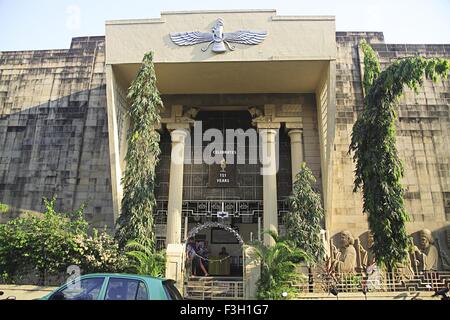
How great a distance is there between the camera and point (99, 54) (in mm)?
20469

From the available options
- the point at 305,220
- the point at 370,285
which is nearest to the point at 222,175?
the point at 305,220

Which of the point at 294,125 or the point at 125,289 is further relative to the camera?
the point at 294,125

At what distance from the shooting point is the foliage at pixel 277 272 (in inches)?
392

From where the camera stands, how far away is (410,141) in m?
17.9

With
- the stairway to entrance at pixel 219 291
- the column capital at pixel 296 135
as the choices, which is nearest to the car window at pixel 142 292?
the stairway to entrance at pixel 219 291

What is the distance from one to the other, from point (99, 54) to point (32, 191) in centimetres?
836

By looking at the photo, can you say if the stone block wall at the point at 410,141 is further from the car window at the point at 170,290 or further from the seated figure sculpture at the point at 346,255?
the car window at the point at 170,290

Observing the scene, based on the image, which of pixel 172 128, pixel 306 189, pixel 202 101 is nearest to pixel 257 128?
pixel 202 101

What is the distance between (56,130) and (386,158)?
16.1 metres

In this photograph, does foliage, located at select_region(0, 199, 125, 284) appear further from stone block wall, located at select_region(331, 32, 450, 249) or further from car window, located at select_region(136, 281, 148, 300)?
stone block wall, located at select_region(331, 32, 450, 249)

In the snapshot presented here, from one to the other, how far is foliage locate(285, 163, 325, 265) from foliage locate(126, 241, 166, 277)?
174 inches

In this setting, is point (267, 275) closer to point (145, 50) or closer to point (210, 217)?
point (210, 217)

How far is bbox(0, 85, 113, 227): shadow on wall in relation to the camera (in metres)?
17.8

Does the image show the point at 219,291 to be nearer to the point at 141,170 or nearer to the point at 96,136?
the point at 141,170
